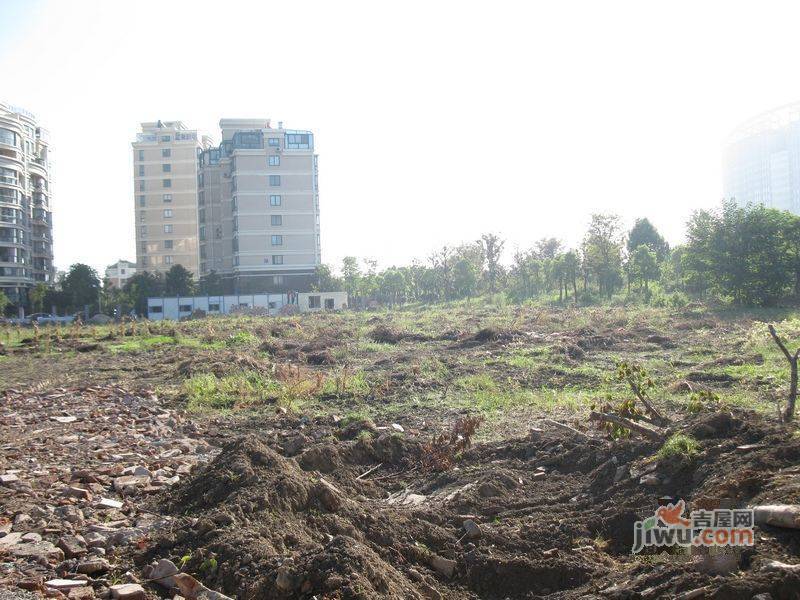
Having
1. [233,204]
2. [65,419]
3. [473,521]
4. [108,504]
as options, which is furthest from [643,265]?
[233,204]

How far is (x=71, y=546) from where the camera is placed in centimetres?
500

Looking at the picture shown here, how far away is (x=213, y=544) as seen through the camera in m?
4.80

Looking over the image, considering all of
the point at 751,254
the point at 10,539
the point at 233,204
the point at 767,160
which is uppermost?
the point at 767,160

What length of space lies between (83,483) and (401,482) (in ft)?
11.1

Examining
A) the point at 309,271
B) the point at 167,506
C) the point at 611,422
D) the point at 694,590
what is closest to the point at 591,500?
the point at 611,422

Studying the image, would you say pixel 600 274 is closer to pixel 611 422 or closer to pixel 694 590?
pixel 611 422

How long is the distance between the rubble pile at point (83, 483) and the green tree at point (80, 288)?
1767 inches

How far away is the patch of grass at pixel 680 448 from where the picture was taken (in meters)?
5.62

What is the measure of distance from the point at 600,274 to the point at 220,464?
136ft

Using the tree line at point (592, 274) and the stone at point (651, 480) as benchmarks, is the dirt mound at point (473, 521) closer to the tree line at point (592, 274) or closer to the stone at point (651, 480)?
the stone at point (651, 480)

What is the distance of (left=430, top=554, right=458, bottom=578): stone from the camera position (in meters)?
4.91

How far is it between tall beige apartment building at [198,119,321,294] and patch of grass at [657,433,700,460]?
60020 mm

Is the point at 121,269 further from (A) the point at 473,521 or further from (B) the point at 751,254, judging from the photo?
(A) the point at 473,521

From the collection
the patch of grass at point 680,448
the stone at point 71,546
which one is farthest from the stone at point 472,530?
the stone at point 71,546
